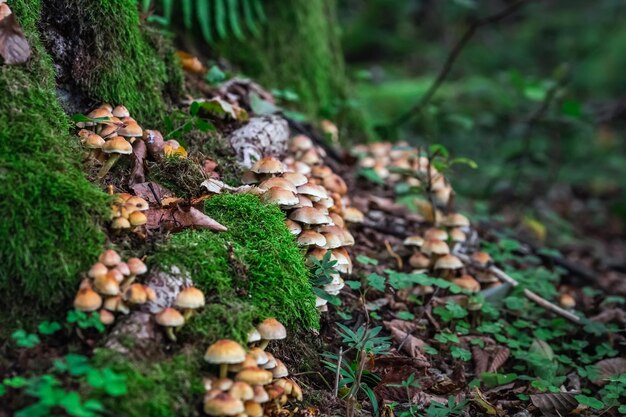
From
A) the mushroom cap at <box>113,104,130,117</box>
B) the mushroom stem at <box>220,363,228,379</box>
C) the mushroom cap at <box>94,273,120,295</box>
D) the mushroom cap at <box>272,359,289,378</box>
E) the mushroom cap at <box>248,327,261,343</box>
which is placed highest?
the mushroom cap at <box>113,104,130,117</box>

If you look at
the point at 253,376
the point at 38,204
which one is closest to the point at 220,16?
the point at 38,204

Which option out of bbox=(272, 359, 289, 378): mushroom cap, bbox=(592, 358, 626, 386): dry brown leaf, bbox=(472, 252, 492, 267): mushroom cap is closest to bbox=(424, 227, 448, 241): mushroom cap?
bbox=(472, 252, 492, 267): mushroom cap

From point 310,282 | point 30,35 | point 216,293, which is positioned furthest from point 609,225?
point 30,35

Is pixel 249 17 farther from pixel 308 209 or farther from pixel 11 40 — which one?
pixel 11 40

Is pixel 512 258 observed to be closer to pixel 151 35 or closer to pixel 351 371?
pixel 351 371

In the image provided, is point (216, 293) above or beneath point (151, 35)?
beneath

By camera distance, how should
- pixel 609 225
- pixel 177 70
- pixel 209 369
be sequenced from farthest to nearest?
1. pixel 609 225
2. pixel 177 70
3. pixel 209 369

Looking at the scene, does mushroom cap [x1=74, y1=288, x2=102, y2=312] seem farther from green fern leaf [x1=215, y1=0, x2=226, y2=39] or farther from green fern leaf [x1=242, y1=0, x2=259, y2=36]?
green fern leaf [x1=242, y1=0, x2=259, y2=36]
